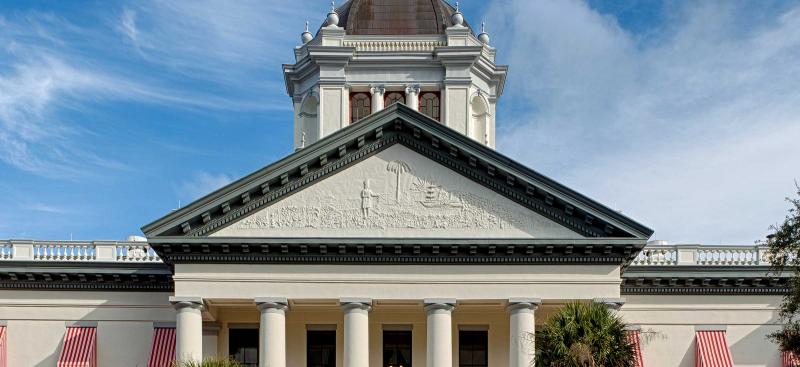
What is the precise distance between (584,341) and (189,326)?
13.1 m

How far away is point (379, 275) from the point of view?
38.1 meters

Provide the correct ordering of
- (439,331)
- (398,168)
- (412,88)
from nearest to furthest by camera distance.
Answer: (439,331), (398,168), (412,88)

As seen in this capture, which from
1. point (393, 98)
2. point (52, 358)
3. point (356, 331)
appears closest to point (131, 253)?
point (52, 358)

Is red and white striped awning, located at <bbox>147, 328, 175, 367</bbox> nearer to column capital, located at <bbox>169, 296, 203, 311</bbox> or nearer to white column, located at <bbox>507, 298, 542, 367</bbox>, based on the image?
column capital, located at <bbox>169, 296, 203, 311</bbox>

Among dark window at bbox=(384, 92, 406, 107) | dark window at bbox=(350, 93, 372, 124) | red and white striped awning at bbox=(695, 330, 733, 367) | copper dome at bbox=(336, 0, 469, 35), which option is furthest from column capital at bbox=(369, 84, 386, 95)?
red and white striped awning at bbox=(695, 330, 733, 367)

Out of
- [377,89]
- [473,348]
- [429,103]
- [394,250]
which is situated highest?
[377,89]

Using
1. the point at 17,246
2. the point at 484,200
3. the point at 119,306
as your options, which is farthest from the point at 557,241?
the point at 17,246

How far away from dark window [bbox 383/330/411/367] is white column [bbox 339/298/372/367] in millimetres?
3120

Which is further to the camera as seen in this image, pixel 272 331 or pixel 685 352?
pixel 685 352

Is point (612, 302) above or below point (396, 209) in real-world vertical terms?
below

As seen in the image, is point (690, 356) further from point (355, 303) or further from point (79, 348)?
point (79, 348)

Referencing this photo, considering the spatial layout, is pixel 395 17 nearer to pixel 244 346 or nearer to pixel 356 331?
pixel 244 346

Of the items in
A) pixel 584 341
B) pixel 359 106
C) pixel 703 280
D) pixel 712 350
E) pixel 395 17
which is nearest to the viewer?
pixel 584 341

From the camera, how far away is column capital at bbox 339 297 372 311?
37750 mm
